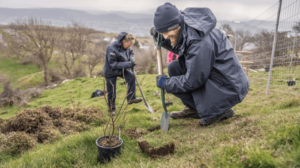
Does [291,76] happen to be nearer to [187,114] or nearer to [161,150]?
[187,114]

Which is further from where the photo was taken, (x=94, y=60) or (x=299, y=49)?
(x=94, y=60)

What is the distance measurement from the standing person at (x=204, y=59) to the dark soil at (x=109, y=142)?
1.23 metres

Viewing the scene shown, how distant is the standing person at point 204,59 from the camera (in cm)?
317

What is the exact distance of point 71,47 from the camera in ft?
103

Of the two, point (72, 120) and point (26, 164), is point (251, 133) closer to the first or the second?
point (26, 164)

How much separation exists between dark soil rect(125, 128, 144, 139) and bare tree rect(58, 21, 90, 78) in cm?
2790

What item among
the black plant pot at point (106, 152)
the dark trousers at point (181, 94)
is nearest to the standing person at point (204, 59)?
the dark trousers at point (181, 94)

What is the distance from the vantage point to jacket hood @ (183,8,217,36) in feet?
10.3

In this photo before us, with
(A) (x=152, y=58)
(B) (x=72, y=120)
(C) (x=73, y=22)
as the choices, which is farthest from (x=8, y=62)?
(B) (x=72, y=120)

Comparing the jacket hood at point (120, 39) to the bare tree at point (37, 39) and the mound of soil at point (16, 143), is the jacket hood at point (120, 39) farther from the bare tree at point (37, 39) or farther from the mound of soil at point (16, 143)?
the bare tree at point (37, 39)

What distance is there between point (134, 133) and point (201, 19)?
224cm

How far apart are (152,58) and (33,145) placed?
27.5 metres

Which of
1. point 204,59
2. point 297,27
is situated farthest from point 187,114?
point 297,27

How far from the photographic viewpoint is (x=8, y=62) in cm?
3966
